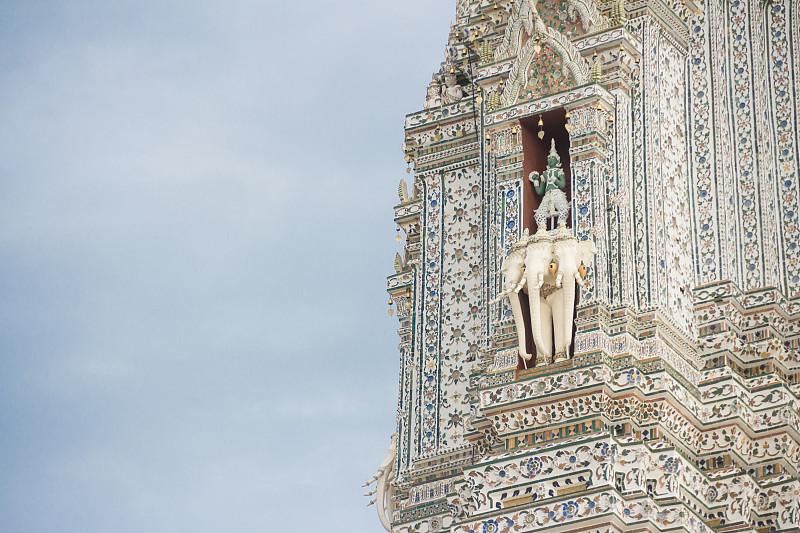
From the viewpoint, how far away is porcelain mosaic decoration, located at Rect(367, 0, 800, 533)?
1731 centimetres

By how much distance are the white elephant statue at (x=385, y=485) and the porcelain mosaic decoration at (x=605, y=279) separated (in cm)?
3

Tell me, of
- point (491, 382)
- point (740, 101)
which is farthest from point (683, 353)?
point (740, 101)

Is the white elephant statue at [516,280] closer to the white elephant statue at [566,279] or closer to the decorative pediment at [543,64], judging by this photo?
the white elephant statue at [566,279]

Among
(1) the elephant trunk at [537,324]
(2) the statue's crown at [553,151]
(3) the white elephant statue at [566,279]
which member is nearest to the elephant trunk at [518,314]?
(1) the elephant trunk at [537,324]

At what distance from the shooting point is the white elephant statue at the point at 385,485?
64.2 ft

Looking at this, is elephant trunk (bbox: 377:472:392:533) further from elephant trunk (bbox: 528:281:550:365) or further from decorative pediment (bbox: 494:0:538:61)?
decorative pediment (bbox: 494:0:538:61)

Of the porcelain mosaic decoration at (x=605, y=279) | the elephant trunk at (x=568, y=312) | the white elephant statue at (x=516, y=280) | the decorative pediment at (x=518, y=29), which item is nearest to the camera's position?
the porcelain mosaic decoration at (x=605, y=279)

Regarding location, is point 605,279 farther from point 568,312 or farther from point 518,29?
point 518,29

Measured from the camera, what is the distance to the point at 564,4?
19.5 m

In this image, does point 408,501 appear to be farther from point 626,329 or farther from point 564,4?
point 564,4

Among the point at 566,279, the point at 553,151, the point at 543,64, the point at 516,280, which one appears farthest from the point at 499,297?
the point at 543,64

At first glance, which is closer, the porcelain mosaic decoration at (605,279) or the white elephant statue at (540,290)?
the porcelain mosaic decoration at (605,279)

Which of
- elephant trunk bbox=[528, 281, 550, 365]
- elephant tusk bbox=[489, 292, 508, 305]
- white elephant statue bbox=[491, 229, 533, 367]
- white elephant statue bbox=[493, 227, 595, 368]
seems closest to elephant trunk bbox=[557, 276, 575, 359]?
white elephant statue bbox=[493, 227, 595, 368]

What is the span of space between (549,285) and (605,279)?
0.50 meters
